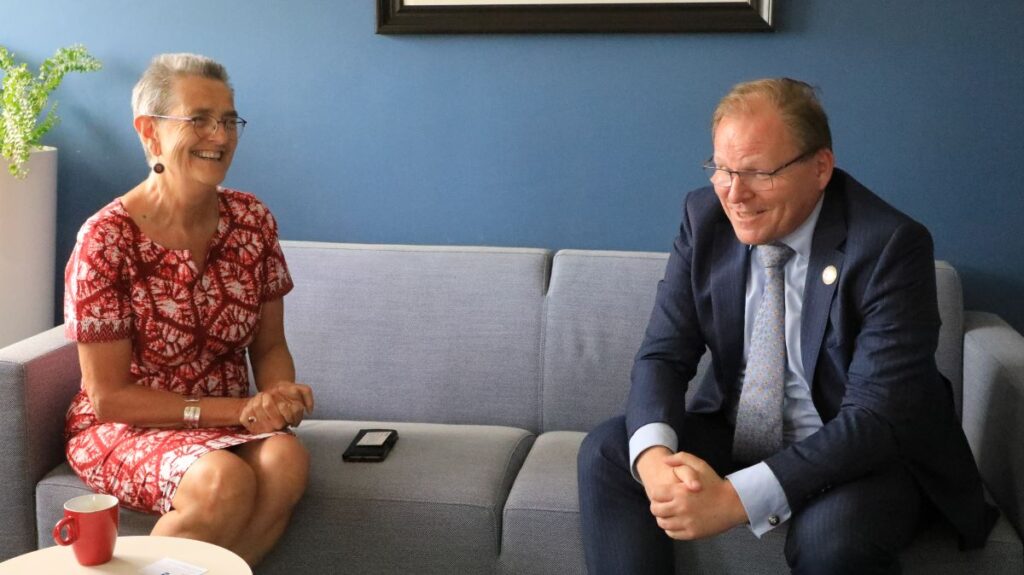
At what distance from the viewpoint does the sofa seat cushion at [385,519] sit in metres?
2.23

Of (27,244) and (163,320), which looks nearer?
(163,320)

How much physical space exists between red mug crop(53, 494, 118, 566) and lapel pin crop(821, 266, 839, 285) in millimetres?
1257

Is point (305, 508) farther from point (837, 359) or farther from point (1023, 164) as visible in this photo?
point (1023, 164)

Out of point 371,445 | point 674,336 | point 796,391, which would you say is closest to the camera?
point 796,391

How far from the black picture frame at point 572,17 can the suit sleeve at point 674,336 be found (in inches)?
30.8

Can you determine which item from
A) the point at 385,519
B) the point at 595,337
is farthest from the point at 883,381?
the point at 385,519

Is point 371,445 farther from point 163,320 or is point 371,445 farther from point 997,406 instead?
point 997,406

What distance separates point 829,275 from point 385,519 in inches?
38.3

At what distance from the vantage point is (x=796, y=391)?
2154 millimetres

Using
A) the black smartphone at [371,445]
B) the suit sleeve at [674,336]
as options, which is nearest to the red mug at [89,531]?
the black smartphone at [371,445]

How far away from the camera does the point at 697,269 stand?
221 centimetres

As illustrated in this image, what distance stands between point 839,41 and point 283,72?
1.46 metres

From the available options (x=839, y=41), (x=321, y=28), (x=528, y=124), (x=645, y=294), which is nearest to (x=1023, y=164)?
(x=839, y=41)

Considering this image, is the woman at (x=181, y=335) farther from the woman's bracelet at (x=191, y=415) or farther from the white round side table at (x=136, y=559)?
the white round side table at (x=136, y=559)
